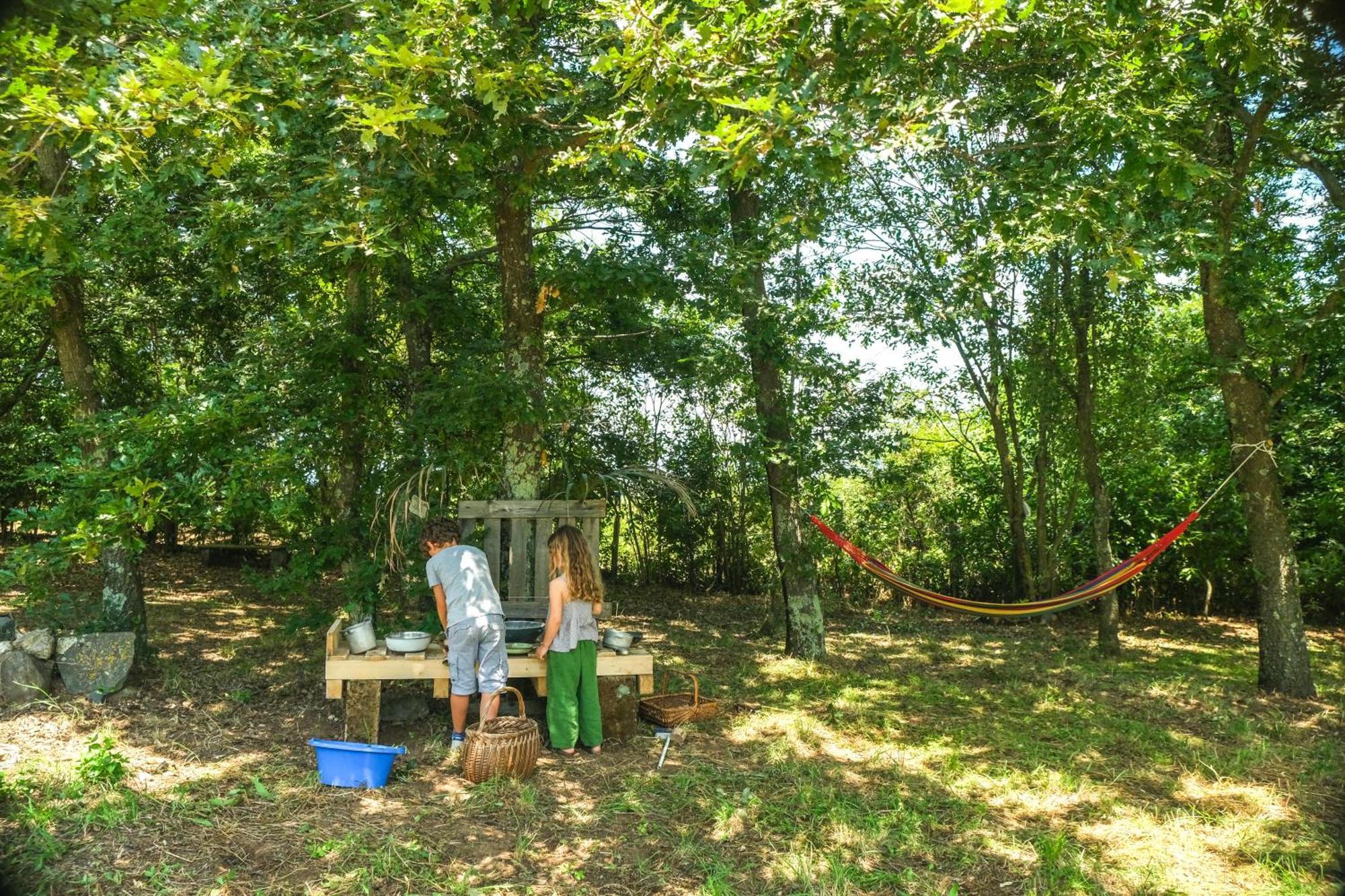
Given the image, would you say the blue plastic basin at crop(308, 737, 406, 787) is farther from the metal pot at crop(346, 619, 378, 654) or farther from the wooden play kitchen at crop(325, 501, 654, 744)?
the metal pot at crop(346, 619, 378, 654)

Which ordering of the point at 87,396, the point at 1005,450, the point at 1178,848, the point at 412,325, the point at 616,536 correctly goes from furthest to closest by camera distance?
the point at 616,536 < the point at 1005,450 < the point at 412,325 < the point at 87,396 < the point at 1178,848

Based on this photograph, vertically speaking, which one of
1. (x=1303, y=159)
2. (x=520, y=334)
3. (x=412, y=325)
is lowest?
(x=520, y=334)

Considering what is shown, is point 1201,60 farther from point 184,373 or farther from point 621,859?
point 184,373

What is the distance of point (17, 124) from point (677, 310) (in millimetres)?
4770

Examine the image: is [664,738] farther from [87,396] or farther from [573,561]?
[87,396]

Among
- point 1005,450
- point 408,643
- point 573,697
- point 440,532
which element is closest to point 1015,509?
point 1005,450

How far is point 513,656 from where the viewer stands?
187 inches

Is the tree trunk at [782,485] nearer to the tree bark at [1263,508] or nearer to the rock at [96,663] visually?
the tree bark at [1263,508]

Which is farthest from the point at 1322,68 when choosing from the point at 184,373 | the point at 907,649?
the point at 184,373

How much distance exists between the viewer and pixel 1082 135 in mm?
4090

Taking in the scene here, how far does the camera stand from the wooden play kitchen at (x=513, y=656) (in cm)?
446

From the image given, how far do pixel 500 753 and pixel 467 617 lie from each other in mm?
691

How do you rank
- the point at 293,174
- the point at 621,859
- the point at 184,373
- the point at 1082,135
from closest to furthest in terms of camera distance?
the point at 621,859 < the point at 1082,135 < the point at 293,174 < the point at 184,373

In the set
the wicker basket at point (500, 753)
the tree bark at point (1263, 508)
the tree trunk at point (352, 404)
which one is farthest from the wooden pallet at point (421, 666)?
the tree bark at point (1263, 508)
